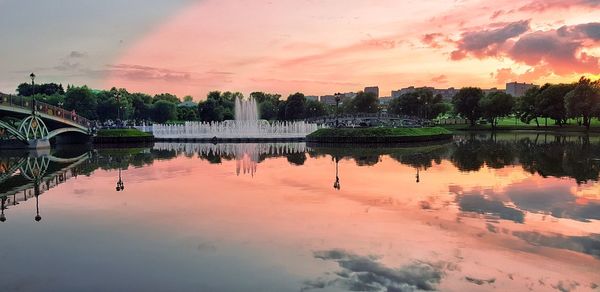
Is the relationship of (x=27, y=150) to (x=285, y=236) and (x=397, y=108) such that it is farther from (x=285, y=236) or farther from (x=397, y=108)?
(x=397, y=108)

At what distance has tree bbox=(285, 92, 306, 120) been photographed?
Answer: 402ft

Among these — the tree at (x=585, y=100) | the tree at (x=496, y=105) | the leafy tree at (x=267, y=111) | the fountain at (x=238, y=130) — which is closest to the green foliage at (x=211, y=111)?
the leafy tree at (x=267, y=111)

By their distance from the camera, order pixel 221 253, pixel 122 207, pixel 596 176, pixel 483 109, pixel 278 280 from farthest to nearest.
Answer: pixel 483 109
pixel 596 176
pixel 122 207
pixel 221 253
pixel 278 280

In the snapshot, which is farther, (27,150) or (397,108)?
(397,108)

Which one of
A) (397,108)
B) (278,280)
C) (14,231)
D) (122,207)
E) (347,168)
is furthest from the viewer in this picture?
(397,108)

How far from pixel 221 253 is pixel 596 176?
19.9 meters

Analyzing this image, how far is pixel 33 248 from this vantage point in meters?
11.6

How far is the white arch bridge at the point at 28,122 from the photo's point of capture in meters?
40.2

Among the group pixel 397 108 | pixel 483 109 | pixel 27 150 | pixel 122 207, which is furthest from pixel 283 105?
pixel 122 207

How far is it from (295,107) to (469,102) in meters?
42.3

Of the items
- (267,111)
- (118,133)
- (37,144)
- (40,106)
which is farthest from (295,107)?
(37,144)

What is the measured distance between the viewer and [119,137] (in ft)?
180

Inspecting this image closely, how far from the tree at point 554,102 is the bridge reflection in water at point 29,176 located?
7910 centimetres

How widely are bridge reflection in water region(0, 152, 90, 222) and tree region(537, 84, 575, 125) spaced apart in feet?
260
